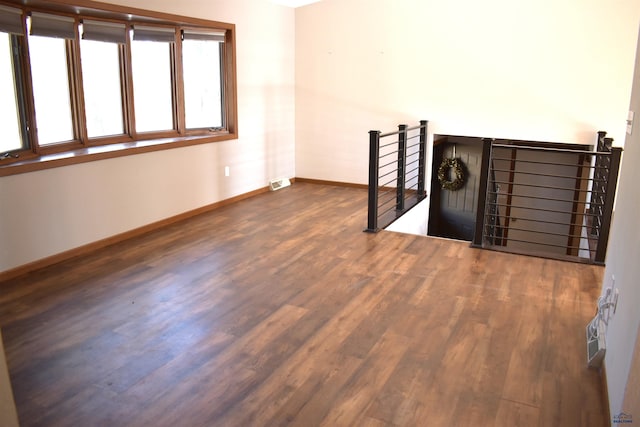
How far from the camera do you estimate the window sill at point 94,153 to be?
392cm

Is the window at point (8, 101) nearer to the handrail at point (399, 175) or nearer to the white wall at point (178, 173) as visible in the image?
the white wall at point (178, 173)

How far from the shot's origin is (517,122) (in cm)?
626

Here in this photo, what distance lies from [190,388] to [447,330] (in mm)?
1553

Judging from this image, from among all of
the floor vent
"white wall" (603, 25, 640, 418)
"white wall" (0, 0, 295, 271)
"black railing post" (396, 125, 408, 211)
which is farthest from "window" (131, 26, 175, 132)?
"white wall" (603, 25, 640, 418)

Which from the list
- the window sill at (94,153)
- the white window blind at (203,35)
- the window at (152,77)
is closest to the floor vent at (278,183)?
the window sill at (94,153)

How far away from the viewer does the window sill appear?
12.9ft

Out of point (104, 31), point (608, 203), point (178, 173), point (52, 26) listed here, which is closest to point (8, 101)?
point (52, 26)

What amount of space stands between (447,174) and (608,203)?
398cm

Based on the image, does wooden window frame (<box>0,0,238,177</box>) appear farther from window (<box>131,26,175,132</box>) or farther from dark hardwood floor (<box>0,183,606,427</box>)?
dark hardwood floor (<box>0,183,606,427</box>)

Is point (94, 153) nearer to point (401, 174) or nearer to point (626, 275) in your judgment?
point (401, 174)

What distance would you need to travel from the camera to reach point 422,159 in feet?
22.1

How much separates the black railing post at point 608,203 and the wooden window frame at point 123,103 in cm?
396

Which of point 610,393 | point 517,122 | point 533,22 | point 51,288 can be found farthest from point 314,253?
point 533,22

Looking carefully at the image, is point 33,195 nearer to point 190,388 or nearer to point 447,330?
point 190,388
